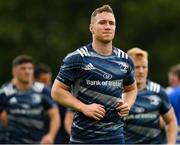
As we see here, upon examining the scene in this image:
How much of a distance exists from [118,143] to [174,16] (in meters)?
27.5

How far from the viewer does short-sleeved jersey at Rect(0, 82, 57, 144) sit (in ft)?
51.3

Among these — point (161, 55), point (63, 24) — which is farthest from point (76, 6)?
point (161, 55)

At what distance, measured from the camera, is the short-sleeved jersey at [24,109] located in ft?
51.3

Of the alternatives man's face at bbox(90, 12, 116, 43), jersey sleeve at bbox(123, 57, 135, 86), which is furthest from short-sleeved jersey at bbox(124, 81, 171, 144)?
man's face at bbox(90, 12, 116, 43)

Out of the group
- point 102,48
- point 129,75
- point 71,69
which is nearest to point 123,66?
point 129,75

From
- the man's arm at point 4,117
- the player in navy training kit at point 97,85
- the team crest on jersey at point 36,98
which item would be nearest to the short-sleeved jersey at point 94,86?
the player in navy training kit at point 97,85

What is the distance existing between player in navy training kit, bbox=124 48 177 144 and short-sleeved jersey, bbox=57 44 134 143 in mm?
2443

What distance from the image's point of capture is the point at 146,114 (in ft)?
42.9

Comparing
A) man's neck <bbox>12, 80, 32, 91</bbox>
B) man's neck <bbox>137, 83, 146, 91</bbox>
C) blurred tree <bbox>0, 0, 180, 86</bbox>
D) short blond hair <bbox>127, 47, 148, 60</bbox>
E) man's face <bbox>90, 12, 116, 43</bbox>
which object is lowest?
man's neck <bbox>12, 80, 32, 91</bbox>

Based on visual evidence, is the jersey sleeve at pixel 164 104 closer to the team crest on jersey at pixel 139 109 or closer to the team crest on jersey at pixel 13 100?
the team crest on jersey at pixel 139 109

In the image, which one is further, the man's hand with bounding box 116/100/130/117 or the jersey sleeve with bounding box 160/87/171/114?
the jersey sleeve with bounding box 160/87/171/114

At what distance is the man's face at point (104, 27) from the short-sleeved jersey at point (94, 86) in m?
0.18

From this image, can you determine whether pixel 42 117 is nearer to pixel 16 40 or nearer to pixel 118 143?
pixel 118 143

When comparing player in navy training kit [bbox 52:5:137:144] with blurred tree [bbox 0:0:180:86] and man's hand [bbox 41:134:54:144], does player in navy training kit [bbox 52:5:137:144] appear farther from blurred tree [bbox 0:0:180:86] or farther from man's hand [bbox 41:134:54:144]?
blurred tree [bbox 0:0:180:86]
